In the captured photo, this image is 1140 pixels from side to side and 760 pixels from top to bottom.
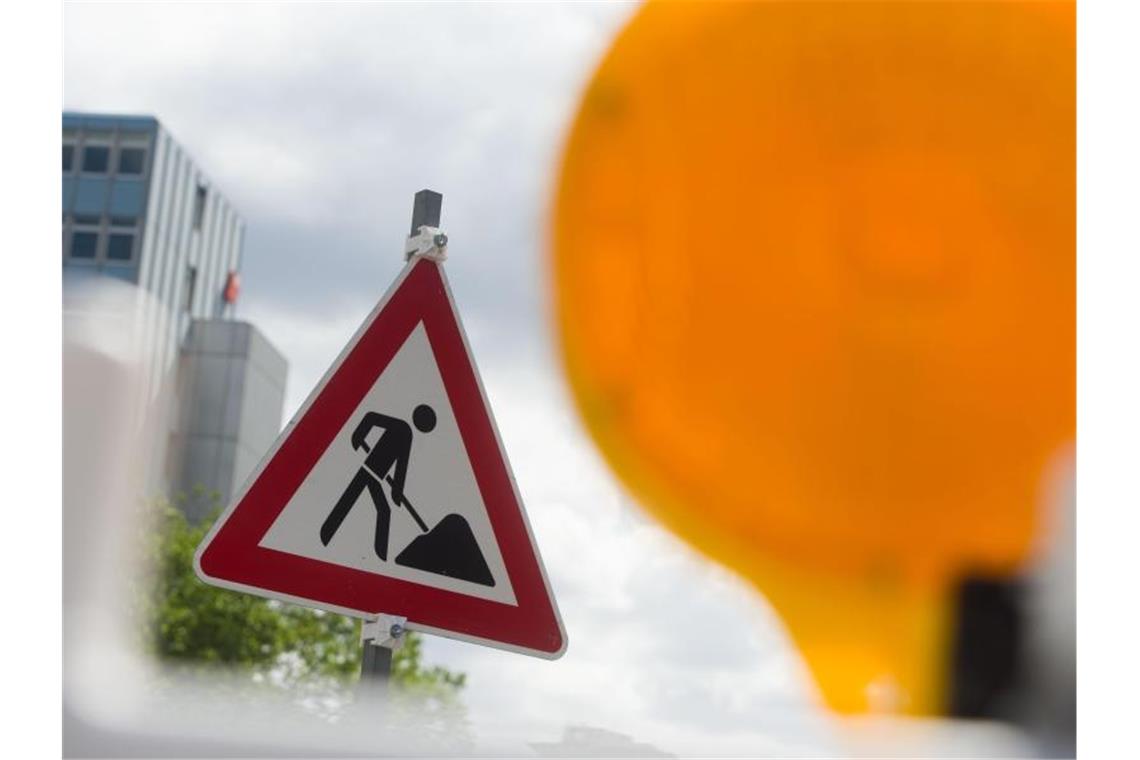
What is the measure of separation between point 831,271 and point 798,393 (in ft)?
0.38

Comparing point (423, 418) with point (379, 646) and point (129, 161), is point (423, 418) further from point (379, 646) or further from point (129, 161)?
point (129, 161)

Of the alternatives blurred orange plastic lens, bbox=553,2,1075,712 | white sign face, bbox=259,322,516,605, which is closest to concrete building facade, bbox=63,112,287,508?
white sign face, bbox=259,322,516,605

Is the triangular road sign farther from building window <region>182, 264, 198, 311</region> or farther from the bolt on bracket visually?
building window <region>182, 264, 198, 311</region>

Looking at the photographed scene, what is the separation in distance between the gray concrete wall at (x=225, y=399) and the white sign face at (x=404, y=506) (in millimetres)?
211

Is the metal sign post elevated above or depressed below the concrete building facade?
below

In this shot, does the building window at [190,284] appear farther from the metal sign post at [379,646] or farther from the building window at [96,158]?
the metal sign post at [379,646]

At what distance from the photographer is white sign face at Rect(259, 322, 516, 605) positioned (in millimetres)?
728

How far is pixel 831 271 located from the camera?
1.10 metres

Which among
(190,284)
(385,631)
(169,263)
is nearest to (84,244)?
(169,263)

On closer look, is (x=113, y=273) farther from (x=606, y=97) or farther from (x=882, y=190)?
(x=882, y=190)

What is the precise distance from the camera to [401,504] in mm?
756

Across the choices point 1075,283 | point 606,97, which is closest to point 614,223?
point 606,97

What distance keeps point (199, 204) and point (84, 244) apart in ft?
0.53

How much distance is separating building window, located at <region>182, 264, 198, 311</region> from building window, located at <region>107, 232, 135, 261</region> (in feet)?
0.87
